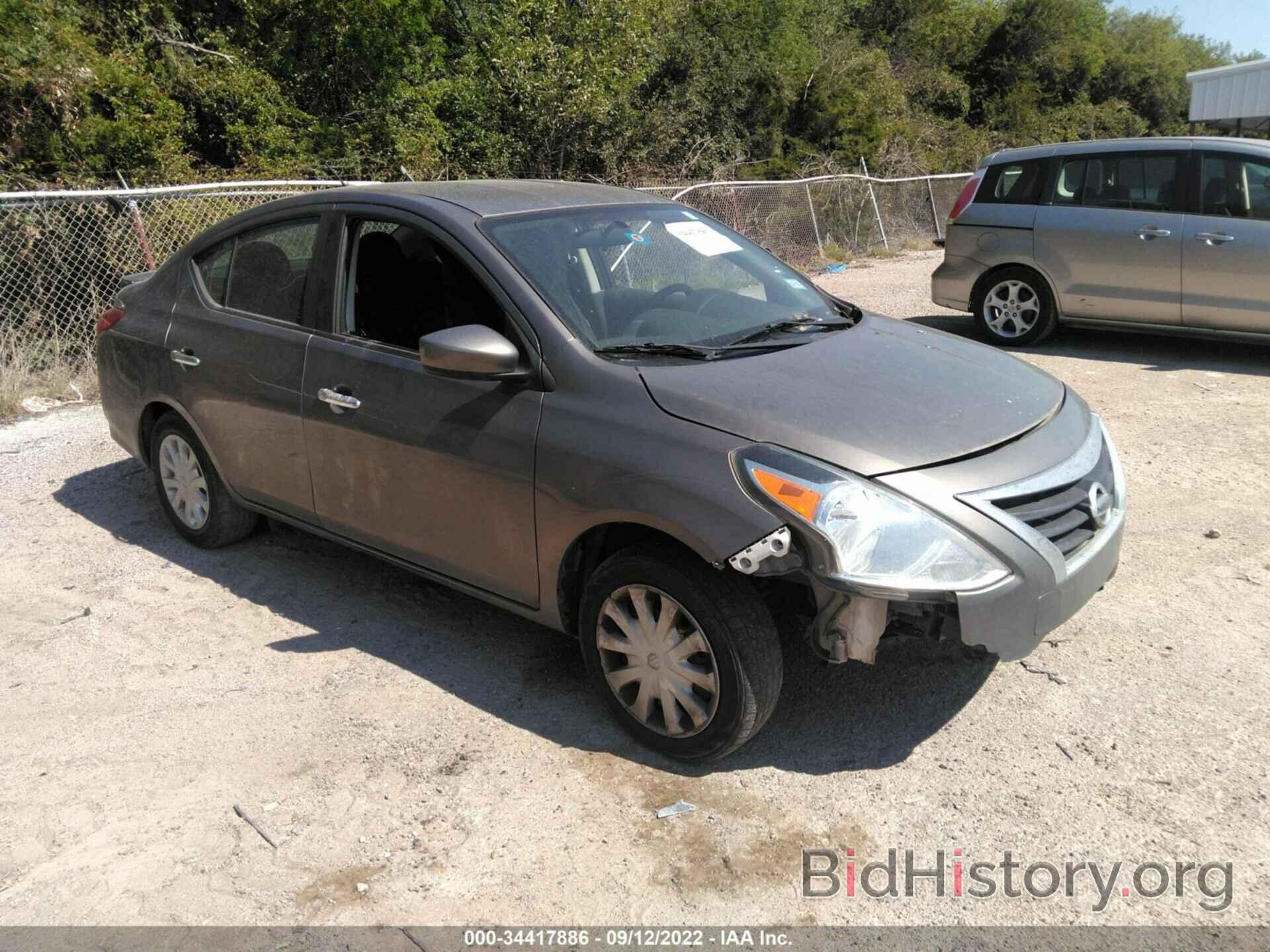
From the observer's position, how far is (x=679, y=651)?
11.1ft

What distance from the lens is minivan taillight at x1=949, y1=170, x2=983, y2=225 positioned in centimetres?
956

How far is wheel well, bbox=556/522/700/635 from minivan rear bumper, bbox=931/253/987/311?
266 inches

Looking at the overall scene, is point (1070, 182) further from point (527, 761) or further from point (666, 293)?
point (527, 761)

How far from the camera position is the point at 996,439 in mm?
3438

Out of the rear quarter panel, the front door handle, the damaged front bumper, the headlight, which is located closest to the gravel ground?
the damaged front bumper

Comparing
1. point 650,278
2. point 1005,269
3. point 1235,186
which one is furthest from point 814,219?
point 650,278

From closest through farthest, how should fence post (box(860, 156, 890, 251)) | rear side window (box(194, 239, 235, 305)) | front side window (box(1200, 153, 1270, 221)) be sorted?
rear side window (box(194, 239, 235, 305))
front side window (box(1200, 153, 1270, 221))
fence post (box(860, 156, 890, 251))

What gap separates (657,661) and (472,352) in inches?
46.1

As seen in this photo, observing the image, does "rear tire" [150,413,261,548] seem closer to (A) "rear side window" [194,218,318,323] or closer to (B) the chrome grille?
(A) "rear side window" [194,218,318,323]

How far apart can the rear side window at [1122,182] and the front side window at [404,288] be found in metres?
6.54

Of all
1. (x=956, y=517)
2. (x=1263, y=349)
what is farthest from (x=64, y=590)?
(x=1263, y=349)

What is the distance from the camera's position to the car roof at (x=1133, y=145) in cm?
827

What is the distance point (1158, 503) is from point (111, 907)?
4991mm

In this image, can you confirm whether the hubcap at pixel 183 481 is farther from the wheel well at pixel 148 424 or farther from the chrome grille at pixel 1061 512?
the chrome grille at pixel 1061 512
